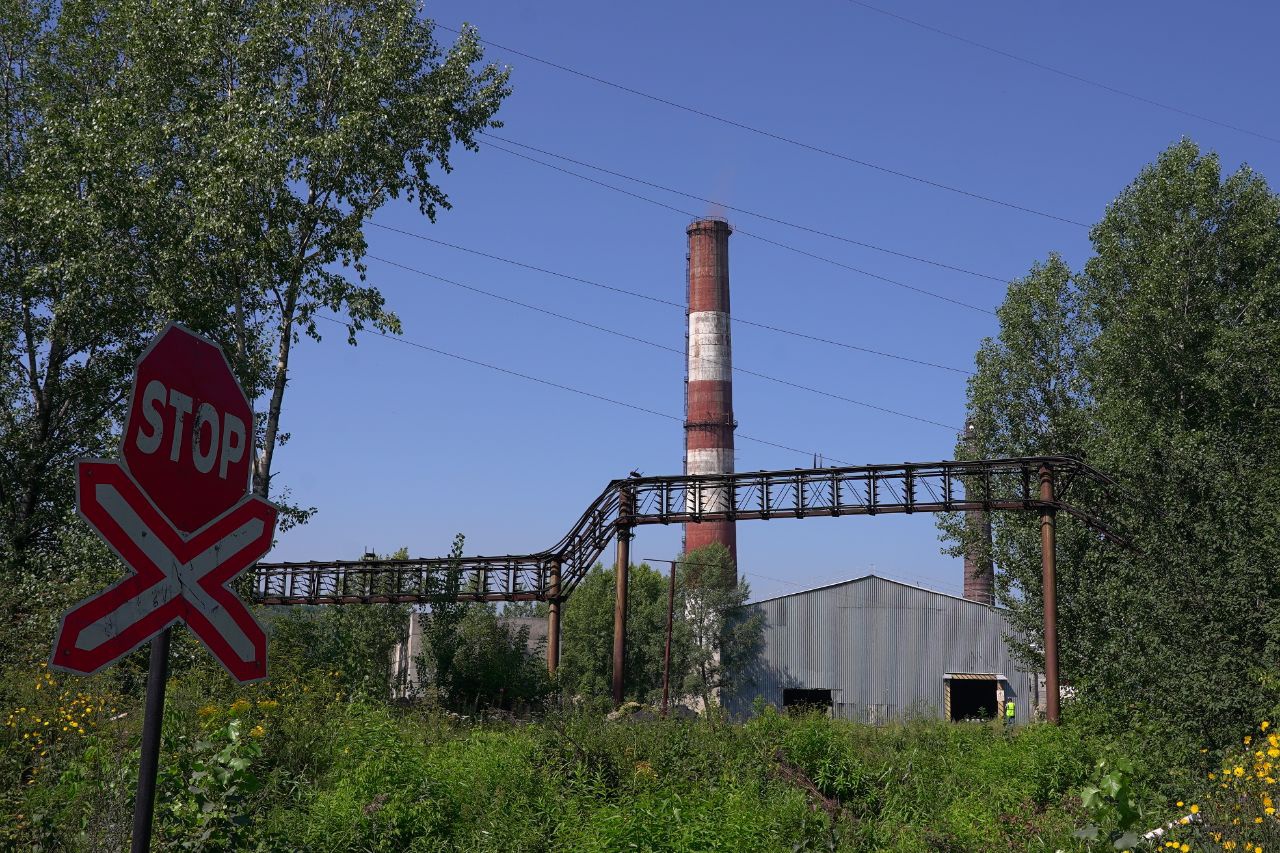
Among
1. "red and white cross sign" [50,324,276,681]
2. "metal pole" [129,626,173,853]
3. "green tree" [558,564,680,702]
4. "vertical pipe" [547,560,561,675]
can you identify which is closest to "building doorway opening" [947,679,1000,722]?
"green tree" [558,564,680,702]

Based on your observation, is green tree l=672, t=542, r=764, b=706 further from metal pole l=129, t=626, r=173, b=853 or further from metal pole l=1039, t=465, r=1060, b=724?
metal pole l=129, t=626, r=173, b=853

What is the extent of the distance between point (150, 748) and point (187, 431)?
0.89 m

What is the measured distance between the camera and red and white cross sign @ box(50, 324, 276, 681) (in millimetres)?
2840

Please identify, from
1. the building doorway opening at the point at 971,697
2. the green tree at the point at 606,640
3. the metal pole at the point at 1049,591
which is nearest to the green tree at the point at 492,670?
the metal pole at the point at 1049,591

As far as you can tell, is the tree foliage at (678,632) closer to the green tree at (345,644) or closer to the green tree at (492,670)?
the green tree at (345,644)

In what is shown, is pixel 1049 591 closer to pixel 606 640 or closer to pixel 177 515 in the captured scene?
pixel 177 515

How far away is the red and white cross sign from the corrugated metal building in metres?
37.9

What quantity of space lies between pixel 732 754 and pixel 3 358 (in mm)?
17974

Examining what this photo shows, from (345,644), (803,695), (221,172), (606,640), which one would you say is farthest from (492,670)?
(606,640)

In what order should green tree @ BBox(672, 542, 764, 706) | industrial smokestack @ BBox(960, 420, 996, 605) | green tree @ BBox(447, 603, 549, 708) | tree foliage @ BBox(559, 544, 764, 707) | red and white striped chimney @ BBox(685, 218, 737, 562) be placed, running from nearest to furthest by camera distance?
1. green tree @ BBox(447, 603, 549, 708)
2. industrial smokestack @ BBox(960, 420, 996, 605)
3. green tree @ BBox(672, 542, 764, 706)
4. tree foliage @ BBox(559, 544, 764, 707)
5. red and white striped chimney @ BBox(685, 218, 737, 562)

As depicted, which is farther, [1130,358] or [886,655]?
[886,655]

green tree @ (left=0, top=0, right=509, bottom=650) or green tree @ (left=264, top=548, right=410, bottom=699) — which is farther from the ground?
green tree @ (left=0, top=0, right=509, bottom=650)

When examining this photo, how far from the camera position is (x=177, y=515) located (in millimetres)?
3135

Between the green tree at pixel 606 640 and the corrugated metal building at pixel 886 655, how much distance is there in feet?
24.9
